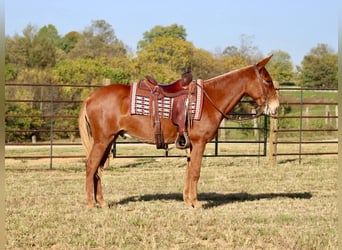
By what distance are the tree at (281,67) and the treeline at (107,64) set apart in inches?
3.3

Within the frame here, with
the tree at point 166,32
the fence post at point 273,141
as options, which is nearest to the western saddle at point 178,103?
the fence post at point 273,141

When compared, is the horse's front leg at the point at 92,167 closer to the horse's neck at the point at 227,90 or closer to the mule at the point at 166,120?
the mule at the point at 166,120

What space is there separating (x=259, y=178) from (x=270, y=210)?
120 inches

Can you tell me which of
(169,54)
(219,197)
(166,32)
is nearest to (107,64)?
(169,54)

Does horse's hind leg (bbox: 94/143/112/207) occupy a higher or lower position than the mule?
lower

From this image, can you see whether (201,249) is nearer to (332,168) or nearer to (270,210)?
(270,210)

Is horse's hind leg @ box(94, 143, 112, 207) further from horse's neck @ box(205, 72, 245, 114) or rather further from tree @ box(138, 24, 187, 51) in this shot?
tree @ box(138, 24, 187, 51)

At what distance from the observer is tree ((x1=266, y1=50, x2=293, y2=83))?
32.9 metres

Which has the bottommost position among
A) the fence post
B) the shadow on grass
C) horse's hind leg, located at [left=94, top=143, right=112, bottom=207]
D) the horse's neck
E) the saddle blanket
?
the shadow on grass

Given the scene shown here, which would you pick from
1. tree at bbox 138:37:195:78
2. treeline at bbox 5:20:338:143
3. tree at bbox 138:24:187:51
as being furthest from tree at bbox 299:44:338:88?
tree at bbox 138:24:187:51

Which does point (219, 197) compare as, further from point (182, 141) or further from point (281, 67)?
point (281, 67)

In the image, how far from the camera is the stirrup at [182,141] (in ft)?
19.1

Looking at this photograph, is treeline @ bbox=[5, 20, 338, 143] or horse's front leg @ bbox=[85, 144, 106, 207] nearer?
horse's front leg @ bbox=[85, 144, 106, 207]

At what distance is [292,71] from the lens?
132 feet
